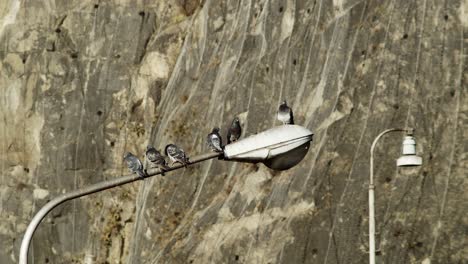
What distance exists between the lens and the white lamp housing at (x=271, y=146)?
437 inches

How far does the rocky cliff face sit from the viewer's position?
98.0ft

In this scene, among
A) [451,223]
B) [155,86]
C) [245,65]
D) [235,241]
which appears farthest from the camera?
[155,86]

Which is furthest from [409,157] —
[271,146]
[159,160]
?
[271,146]

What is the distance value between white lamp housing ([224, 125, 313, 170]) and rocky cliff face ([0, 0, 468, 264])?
18.1 m

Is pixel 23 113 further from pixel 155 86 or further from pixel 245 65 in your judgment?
pixel 245 65

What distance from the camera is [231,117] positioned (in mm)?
34312

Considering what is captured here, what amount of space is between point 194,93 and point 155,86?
2.19 metres

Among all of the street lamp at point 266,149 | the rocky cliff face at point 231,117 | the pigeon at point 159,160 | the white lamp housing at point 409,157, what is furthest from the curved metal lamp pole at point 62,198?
the rocky cliff face at point 231,117

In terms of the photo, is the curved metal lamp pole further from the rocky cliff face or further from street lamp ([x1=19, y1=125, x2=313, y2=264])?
the rocky cliff face

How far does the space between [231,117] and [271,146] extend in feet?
76.2

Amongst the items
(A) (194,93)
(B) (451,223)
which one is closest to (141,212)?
(A) (194,93)

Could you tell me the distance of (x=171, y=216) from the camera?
1373 inches

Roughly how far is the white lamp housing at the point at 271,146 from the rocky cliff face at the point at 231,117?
59.5 feet

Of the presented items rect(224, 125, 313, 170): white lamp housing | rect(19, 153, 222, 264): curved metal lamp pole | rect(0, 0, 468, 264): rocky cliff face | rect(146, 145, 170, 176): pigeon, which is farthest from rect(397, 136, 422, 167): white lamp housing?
rect(224, 125, 313, 170): white lamp housing
